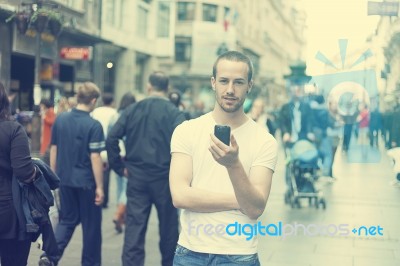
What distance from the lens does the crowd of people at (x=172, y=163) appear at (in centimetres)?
281

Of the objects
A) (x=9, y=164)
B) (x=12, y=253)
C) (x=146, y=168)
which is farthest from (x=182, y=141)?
(x=146, y=168)

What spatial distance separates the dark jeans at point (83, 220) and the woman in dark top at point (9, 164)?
1.33 meters

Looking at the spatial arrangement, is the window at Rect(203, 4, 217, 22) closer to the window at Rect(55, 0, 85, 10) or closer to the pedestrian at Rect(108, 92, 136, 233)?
the window at Rect(55, 0, 85, 10)

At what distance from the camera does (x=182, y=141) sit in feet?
9.54

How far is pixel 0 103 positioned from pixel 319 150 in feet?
16.5

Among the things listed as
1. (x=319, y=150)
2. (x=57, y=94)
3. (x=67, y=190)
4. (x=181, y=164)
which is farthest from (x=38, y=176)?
(x=57, y=94)

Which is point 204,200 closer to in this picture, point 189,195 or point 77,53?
point 189,195

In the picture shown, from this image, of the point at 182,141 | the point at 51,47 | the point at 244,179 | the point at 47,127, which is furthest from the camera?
the point at 51,47

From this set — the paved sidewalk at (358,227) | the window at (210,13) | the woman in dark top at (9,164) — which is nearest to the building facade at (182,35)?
the window at (210,13)

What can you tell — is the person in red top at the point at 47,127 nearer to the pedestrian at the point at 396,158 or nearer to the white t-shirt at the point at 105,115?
the white t-shirt at the point at 105,115

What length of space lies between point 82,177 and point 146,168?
26.5 inches

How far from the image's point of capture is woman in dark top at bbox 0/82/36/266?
407cm

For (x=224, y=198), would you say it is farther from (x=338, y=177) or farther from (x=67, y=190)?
(x=338, y=177)

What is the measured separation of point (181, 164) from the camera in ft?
9.46
